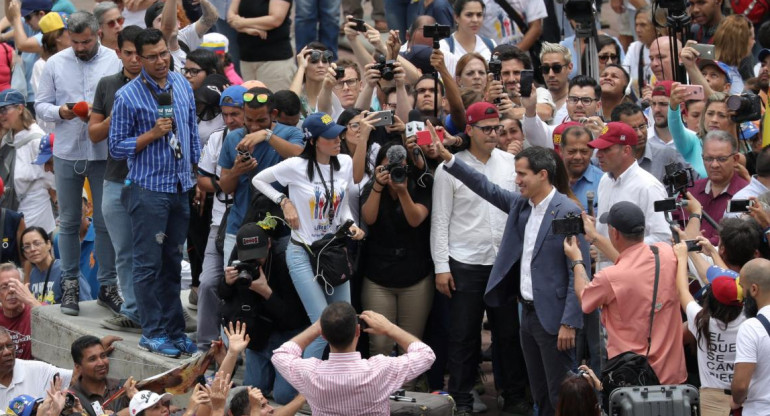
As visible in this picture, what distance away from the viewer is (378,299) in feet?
29.0

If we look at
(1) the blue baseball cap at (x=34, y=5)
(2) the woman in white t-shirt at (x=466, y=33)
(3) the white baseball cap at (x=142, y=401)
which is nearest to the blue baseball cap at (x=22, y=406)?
(3) the white baseball cap at (x=142, y=401)

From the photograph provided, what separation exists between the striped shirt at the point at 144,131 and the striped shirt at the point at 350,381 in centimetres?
244

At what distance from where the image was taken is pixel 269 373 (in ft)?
28.9

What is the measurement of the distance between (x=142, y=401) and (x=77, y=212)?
232 cm

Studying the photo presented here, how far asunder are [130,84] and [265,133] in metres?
0.97

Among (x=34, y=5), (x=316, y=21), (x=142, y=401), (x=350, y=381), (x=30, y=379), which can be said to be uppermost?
(x=34, y=5)

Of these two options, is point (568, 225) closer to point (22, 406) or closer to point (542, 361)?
point (542, 361)

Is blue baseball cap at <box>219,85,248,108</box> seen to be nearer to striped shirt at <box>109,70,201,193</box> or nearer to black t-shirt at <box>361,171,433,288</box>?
striped shirt at <box>109,70,201,193</box>

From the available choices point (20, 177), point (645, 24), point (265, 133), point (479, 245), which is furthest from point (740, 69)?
point (20, 177)

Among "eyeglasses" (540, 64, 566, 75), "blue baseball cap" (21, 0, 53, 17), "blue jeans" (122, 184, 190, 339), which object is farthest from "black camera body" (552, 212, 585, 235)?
"blue baseball cap" (21, 0, 53, 17)

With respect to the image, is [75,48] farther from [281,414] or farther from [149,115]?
[281,414]

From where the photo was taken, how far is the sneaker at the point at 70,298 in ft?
32.6

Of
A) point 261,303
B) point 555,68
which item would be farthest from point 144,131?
point 555,68

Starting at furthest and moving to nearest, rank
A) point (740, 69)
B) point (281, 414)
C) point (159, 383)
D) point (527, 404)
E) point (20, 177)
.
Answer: point (20, 177), point (740, 69), point (527, 404), point (159, 383), point (281, 414)
